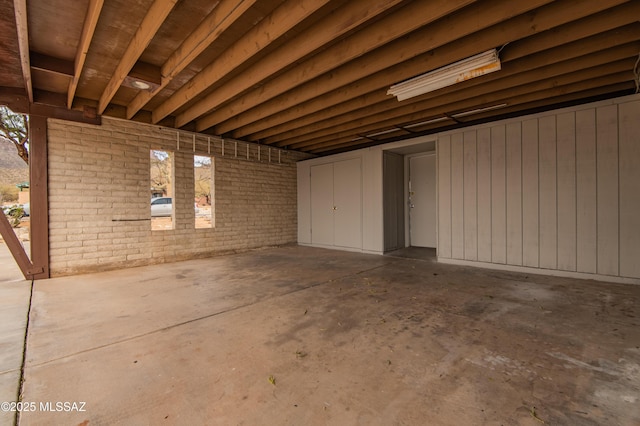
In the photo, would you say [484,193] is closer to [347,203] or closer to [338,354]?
[347,203]

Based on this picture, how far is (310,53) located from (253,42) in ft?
2.21

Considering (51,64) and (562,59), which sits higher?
(51,64)

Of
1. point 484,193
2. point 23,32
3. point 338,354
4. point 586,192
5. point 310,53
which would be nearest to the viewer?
point 338,354

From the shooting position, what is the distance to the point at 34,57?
11.7ft

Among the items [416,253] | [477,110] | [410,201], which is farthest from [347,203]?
[477,110]

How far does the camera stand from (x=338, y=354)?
2.15 metres

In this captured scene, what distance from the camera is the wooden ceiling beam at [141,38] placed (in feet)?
8.40

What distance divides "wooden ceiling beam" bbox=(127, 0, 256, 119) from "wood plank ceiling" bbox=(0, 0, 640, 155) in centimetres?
1

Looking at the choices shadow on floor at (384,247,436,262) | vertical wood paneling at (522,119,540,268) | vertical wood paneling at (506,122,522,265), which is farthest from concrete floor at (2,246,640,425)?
shadow on floor at (384,247,436,262)

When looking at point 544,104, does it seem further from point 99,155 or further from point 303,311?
point 99,155

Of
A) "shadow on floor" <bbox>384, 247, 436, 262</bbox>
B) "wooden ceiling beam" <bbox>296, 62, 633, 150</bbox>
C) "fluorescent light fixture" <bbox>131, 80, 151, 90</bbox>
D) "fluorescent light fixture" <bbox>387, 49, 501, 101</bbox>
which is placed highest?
"fluorescent light fixture" <bbox>131, 80, 151, 90</bbox>

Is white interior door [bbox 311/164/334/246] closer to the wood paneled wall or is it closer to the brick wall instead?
the brick wall

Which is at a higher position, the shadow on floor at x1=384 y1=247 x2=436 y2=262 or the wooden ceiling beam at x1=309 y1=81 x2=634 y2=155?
the wooden ceiling beam at x1=309 y1=81 x2=634 y2=155

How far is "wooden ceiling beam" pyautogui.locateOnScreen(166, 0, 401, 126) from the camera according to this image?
8.45 feet
